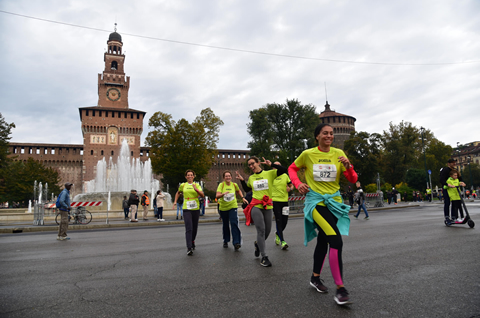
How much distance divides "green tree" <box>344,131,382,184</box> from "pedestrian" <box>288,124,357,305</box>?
49804mm

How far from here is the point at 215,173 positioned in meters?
72.6

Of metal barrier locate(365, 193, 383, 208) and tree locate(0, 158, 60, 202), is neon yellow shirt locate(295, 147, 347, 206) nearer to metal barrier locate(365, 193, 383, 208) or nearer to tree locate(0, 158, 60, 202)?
metal barrier locate(365, 193, 383, 208)

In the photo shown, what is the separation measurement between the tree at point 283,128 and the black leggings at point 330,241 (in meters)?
39.2

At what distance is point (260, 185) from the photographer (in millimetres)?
5375

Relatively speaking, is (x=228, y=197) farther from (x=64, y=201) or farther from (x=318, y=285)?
(x=64, y=201)

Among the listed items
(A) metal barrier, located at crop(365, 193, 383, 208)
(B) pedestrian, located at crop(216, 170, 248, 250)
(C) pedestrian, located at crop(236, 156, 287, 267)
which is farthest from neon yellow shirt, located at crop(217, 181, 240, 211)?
(A) metal barrier, located at crop(365, 193, 383, 208)

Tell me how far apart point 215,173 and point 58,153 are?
3212cm

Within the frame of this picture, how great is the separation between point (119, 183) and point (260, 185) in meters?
42.9

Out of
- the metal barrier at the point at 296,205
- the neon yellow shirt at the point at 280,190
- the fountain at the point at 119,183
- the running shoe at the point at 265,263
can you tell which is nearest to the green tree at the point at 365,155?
the fountain at the point at 119,183

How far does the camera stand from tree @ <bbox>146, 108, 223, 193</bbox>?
42469 mm

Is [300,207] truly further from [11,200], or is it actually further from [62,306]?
[11,200]

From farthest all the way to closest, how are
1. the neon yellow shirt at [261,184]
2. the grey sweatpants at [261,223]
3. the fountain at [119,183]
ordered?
1. the fountain at [119,183]
2. the neon yellow shirt at [261,184]
3. the grey sweatpants at [261,223]

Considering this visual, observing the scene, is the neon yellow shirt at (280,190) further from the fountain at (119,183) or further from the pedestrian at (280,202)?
the fountain at (119,183)

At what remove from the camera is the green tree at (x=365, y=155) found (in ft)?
168
